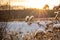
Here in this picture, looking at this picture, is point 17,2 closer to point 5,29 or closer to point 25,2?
point 25,2

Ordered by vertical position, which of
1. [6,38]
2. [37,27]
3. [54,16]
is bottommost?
[6,38]

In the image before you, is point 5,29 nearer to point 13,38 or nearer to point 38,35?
point 13,38

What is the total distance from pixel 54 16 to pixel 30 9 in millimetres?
370

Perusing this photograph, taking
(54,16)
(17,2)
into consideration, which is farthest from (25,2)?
(54,16)

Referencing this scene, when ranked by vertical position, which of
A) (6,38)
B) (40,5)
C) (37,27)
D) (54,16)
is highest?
(40,5)

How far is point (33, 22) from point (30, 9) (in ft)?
0.66

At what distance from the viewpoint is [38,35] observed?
2.39 m

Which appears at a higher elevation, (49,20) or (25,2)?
(25,2)

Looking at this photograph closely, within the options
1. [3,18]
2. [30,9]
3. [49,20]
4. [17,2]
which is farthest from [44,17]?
[3,18]

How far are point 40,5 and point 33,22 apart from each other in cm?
27

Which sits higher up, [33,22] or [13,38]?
[33,22]

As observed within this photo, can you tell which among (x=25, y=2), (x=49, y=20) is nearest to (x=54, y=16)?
(x=49, y=20)

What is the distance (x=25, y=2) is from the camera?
2457 millimetres

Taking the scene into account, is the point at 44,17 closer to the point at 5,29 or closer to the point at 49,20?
the point at 49,20
